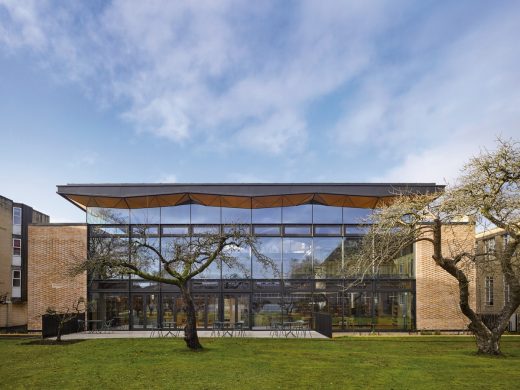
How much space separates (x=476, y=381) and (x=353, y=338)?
1019cm

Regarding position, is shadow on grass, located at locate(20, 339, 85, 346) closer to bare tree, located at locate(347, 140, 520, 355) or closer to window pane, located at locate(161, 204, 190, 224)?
window pane, located at locate(161, 204, 190, 224)

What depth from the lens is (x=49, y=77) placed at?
1881 cm

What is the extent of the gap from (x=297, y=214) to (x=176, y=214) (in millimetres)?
6865

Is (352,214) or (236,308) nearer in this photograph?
(236,308)

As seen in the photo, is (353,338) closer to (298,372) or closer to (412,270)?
(412,270)

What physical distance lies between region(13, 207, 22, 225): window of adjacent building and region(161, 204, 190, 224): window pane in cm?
1441

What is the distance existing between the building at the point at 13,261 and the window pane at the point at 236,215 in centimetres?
1590

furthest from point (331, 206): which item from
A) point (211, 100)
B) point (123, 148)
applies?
point (123, 148)

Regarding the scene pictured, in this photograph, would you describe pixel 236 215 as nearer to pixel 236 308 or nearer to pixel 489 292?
pixel 236 308

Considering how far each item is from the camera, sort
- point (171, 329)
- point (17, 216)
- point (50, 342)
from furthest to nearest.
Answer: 1. point (17, 216)
2. point (171, 329)
3. point (50, 342)

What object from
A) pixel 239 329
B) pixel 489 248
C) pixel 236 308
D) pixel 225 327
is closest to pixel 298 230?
pixel 236 308

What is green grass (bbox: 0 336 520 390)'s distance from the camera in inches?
464

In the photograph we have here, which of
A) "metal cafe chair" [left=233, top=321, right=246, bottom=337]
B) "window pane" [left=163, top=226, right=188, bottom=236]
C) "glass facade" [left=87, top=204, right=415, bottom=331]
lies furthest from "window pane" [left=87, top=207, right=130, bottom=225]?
Answer: "metal cafe chair" [left=233, top=321, right=246, bottom=337]

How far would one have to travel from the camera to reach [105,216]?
89.8 ft
